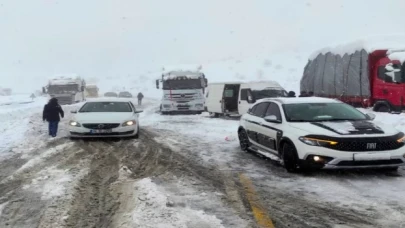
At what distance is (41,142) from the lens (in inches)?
535

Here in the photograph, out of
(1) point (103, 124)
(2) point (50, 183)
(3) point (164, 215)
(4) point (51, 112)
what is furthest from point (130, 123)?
(3) point (164, 215)

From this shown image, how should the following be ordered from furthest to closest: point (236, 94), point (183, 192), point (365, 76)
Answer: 1. point (236, 94)
2. point (365, 76)
3. point (183, 192)

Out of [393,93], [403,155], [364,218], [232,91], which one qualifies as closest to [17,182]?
[364,218]

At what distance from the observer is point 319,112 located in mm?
9531

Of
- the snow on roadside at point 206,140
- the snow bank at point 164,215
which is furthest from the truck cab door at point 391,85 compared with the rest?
the snow bank at point 164,215

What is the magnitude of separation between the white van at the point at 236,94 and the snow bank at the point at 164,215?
49.2 feet

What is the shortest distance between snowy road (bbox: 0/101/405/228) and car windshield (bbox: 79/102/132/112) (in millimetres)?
3798

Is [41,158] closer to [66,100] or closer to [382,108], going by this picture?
[382,108]

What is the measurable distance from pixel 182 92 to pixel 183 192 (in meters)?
19.4

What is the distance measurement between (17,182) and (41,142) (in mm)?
5872

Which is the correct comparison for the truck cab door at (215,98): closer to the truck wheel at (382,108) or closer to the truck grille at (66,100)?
the truck wheel at (382,108)

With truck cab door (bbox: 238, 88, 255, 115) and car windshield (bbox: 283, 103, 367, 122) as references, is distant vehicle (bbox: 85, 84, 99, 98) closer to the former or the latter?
truck cab door (bbox: 238, 88, 255, 115)

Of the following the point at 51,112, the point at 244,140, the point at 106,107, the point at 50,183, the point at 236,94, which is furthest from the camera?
the point at 236,94

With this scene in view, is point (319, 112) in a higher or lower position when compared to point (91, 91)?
higher
